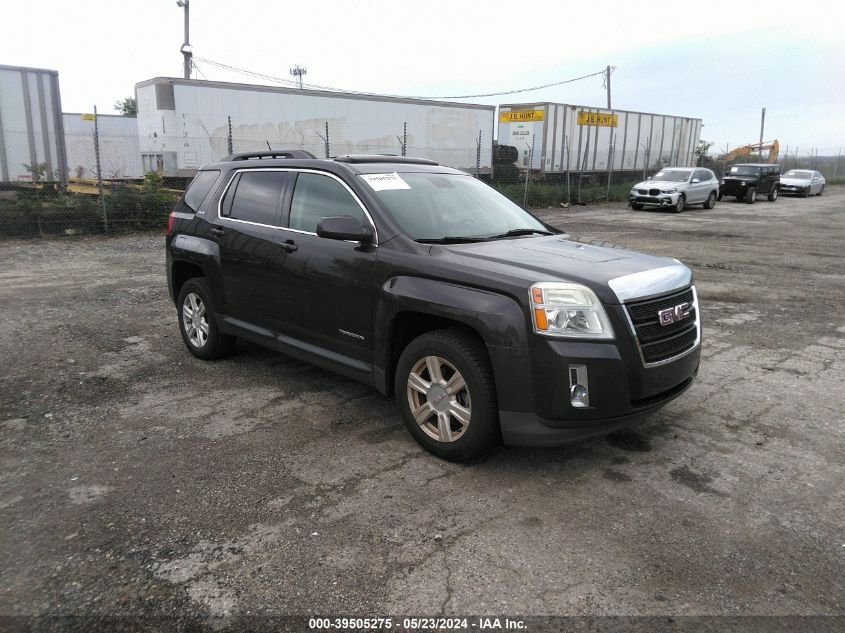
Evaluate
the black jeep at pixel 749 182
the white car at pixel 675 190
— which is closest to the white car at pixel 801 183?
the black jeep at pixel 749 182

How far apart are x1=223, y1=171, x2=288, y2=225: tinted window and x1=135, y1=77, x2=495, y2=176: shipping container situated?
459 inches

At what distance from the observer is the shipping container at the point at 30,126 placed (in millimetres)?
14000

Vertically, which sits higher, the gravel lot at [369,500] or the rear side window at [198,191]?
the rear side window at [198,191]

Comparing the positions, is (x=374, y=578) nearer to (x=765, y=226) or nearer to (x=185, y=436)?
(x=185, y=436)

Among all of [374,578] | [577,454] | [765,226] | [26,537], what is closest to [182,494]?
[26,537]

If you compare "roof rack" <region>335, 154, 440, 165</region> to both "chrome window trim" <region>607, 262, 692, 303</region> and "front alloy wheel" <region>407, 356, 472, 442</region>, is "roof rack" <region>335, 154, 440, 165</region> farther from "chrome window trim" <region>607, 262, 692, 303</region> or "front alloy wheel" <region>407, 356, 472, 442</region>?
"chrome window trim" <region>607, 262, 692, 303</region>

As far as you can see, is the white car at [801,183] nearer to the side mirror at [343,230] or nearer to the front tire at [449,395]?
the side mirror at [343,230]

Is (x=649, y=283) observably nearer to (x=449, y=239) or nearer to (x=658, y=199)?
(x=449, y=239)

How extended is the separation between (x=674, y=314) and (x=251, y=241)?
3.13 metres

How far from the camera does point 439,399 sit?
3791 millimetres

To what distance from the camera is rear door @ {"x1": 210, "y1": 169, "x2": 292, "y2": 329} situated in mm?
4859

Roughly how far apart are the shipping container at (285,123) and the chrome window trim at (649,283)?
1427 centimetres

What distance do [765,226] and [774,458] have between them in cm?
1755

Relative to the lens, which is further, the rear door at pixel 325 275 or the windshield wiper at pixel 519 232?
the windshield wiper at pixel 519 232
